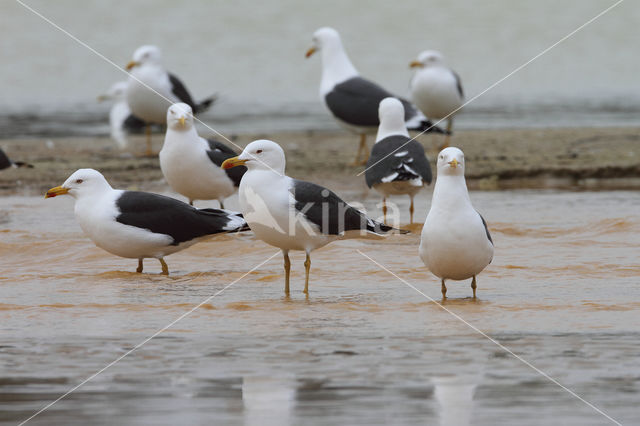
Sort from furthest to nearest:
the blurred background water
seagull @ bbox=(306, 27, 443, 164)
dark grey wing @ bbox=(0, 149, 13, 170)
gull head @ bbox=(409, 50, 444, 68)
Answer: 1. the blurred background water
2. gull head @ bbox=(409, 50, 444, 68)
3. seagull @ bbox=(306, 27, 443, 164)
4. dark grey wing @ bbox=(0, 149, 13, 170)

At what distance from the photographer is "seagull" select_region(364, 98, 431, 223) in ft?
32.1

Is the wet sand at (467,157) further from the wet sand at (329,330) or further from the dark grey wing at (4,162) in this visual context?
the wet sand at (329,330)

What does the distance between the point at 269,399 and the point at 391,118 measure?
6.19m

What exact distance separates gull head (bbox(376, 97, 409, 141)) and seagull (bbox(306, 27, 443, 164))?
1.88 metres

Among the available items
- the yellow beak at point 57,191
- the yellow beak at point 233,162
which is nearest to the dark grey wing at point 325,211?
the yellow beak at point 233,162

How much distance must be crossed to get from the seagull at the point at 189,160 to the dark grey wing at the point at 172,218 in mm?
1210

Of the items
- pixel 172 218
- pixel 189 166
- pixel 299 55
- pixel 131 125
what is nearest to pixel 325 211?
pixel 172 218

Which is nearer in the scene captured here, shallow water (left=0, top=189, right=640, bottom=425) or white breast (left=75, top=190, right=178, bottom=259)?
shallow water (left=0, top=189, right=640, bottom=425)

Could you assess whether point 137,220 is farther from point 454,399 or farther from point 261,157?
point 454,399

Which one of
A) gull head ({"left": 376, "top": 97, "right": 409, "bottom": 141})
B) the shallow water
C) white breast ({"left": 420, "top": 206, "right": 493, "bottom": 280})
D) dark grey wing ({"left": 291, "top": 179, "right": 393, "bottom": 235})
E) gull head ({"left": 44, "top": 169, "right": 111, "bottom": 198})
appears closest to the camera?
the shallow water

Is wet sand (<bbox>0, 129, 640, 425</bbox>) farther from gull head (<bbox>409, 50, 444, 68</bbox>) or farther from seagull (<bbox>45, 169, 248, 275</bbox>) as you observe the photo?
gull head (<bbox>409, 50, 444, 68</bbox>)

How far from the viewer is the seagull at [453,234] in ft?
22.0

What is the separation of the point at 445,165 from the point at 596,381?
2.24 meters

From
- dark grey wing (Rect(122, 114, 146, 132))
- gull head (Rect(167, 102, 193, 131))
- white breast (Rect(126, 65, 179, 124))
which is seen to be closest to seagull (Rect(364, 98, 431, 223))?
gull head (Rect(167, 102, 193, 131))
